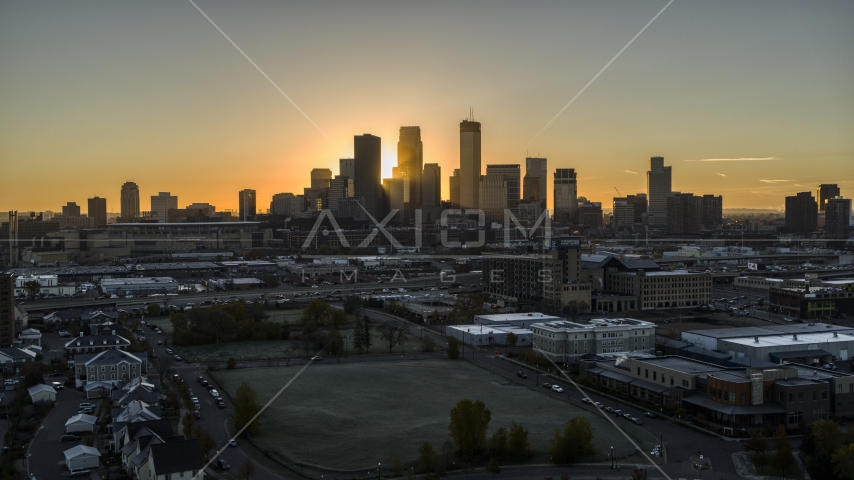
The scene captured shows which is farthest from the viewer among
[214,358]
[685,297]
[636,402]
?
[685,297]

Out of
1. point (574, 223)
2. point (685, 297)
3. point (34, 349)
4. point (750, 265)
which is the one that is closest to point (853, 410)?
point (685, 297)

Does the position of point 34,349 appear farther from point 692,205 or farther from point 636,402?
point 692,205

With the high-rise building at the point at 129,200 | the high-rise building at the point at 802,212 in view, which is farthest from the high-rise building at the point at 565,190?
the high-rise building at the point at 129,200

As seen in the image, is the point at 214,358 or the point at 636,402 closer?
the point at 636,402

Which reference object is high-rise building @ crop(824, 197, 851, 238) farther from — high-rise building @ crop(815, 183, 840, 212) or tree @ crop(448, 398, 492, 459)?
tree @ crop(448, 398, 492, 459)

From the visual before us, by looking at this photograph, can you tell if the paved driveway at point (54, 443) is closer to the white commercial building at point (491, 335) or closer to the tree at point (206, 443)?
the tree at point (206, 443)

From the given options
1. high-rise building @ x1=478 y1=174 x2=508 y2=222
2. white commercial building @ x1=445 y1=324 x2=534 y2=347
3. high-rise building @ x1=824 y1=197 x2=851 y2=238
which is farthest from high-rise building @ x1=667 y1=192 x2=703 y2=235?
white commercial building @ x1=445 y1=324 x2=534 y2=347

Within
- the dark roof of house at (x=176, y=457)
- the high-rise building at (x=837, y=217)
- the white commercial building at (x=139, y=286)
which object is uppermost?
the high-rise building at (x=837, y=217)

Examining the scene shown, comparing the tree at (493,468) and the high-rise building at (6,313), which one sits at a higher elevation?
the high-rise building at (6,313)
